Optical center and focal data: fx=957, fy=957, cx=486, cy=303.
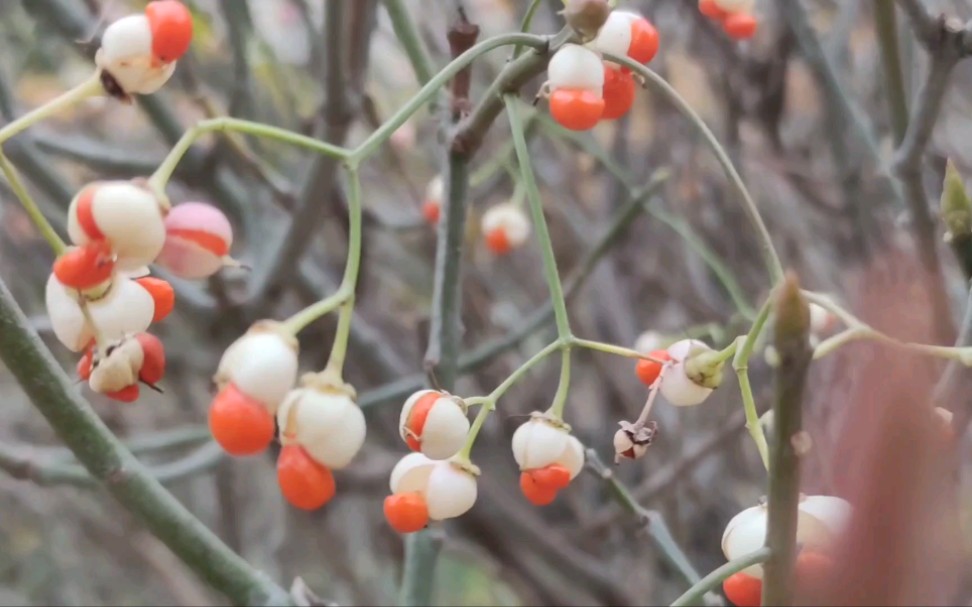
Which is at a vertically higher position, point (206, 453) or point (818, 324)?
point (818, 324)

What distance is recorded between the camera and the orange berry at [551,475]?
1.16ft

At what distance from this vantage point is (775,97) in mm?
975

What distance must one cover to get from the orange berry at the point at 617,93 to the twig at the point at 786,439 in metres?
0.19

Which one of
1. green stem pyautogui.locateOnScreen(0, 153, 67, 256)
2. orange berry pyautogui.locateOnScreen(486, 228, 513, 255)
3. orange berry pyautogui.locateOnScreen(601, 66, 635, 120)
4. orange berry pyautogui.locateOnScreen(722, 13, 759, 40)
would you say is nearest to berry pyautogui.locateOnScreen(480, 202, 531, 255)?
orange berry pyautogui.locateOnScreen(486, 228, 513, 255)

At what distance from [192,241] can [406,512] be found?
12 centimetres

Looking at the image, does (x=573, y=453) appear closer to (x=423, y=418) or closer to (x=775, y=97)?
(x=423, y=418)

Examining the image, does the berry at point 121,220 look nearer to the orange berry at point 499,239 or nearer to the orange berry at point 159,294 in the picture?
the orange berry at point 159,294

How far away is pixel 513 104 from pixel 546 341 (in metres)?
0.87

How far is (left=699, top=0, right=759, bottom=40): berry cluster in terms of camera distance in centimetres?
49

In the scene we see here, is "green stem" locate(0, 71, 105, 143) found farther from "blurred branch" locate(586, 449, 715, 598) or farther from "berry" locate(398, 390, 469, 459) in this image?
"blurred branch" locate(586, 449, 715, 598)

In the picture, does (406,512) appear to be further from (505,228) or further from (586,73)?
(505,228)

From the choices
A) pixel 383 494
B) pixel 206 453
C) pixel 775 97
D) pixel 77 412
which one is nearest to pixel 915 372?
pixel 77 412

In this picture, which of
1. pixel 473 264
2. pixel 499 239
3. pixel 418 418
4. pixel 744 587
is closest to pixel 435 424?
pixel 418 418

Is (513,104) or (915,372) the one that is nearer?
(915,372)
